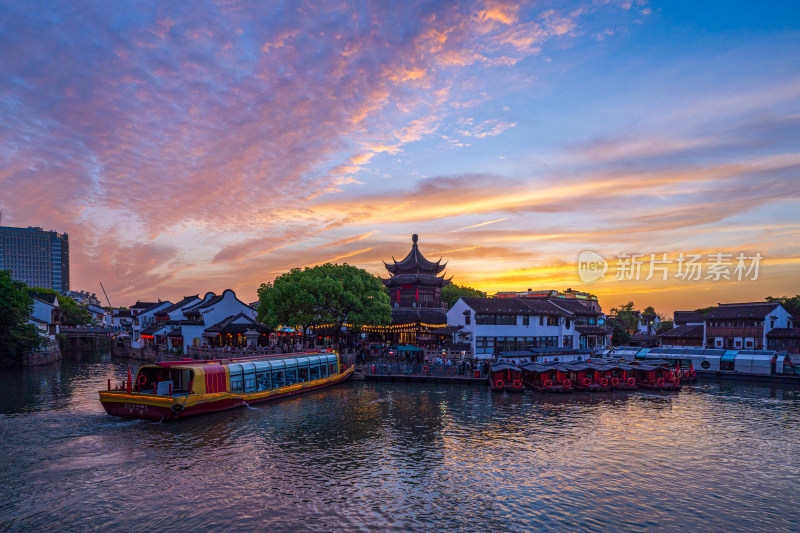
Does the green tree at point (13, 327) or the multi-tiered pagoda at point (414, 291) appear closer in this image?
the green tree at point (13, 327)

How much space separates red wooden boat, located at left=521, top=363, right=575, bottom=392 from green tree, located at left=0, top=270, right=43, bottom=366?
67330mm

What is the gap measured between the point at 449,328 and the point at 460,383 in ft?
41.0

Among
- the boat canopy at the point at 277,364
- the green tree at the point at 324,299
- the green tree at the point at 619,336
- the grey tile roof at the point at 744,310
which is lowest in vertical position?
the green tree at the point at 619,336

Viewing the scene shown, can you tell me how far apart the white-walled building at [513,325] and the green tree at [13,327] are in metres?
60.0

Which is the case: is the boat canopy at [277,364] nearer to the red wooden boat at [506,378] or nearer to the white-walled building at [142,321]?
the red wooden boat at [506,378]

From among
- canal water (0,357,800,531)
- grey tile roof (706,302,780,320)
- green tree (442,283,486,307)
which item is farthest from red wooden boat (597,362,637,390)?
green tree (442,283,486,307)

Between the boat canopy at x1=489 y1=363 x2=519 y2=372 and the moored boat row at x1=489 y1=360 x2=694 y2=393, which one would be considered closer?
the boat canopy at x1=489 y1=363 x2=519 y2=372

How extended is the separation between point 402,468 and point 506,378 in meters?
27.0

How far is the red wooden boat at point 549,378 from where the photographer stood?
4794cm

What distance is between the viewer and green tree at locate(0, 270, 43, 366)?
A: 209 ft

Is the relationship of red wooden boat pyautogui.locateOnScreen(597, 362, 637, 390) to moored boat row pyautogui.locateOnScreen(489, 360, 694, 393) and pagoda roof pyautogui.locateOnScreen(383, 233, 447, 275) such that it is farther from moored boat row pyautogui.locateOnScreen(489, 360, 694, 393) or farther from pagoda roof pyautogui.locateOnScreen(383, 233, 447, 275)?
pagoda roof pyautogui.locateOnScreen(383, 233, 447, 275)

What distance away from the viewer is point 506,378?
48.8 metres

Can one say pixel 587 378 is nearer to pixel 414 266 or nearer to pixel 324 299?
pixel 324 299

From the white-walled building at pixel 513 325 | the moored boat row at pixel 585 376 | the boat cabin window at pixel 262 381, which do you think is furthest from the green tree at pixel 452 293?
the boat cabin window at pixel 262 381
